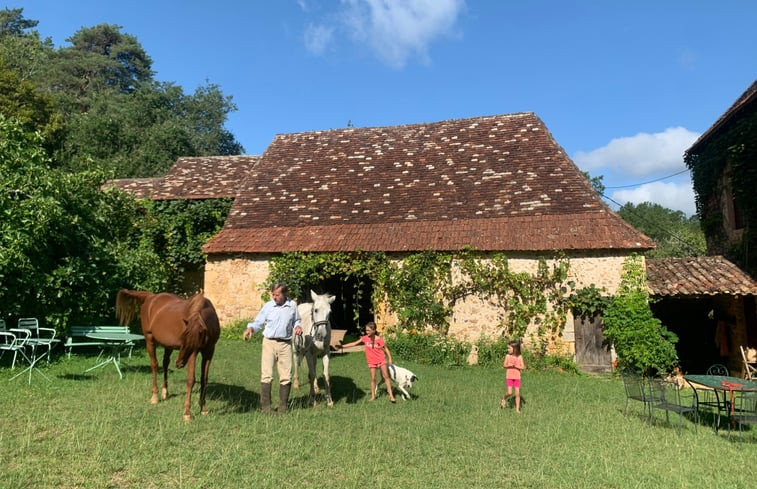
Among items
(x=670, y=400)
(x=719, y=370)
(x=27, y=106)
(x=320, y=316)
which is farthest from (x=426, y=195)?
(x=27, y=106)

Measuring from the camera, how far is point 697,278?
12.8 meters

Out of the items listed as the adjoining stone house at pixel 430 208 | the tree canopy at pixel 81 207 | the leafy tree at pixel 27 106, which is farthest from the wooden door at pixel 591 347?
the leafy tree at pixel 27 106

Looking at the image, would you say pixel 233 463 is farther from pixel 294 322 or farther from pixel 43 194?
pixel 43 194

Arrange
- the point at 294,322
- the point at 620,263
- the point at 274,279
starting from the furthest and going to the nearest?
1. the point at 274,279
2. the point at 620,263
3. the point at 294,322

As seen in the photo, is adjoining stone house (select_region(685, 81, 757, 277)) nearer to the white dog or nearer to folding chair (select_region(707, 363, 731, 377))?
folding chair (select_region(707, 363, 731, 377))

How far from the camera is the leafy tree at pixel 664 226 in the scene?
117 feet

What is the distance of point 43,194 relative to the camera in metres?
10.4

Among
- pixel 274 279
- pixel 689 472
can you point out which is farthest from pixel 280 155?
pixel 689 472

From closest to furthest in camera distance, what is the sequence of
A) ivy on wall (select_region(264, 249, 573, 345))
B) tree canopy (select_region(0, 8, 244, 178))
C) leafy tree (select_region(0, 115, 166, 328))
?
leafy tree (select_region(0, 115, 166, 328))
ivy on wall (select_region(264, 249, 573, 345))
tree canopy (select_region(0, 8, 244, 178))

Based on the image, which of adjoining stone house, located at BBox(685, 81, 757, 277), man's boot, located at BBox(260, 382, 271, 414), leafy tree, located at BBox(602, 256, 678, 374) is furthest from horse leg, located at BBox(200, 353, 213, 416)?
adjoining stone house, located at BBox(685, 81, 757, 277)

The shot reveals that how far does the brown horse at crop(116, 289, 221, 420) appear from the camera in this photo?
21.2 feet

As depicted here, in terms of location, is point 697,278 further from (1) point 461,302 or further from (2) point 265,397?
(2) point 265,397

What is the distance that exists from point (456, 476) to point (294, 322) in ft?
11.1

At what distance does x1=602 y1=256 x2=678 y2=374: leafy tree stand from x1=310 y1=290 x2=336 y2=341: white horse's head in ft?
26.7
